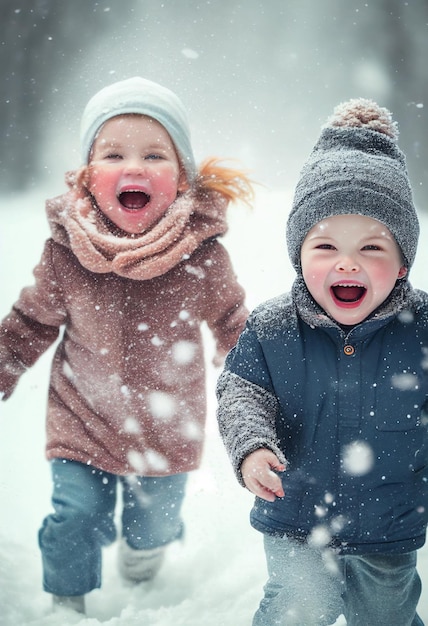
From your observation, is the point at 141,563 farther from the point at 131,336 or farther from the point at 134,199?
the point at 134,199

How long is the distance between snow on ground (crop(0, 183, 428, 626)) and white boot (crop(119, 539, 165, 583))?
1cm

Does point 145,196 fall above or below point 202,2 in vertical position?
below

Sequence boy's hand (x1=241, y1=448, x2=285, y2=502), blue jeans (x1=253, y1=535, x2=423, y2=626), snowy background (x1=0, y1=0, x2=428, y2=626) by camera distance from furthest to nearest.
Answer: snowy background (x1=0, y1=0, x2=428, y2=626)
blue jeans (x1=253, y1=535, x2=423, y2=626)
boy's hand (x1=241, y1=448, x2=285, y2=502)

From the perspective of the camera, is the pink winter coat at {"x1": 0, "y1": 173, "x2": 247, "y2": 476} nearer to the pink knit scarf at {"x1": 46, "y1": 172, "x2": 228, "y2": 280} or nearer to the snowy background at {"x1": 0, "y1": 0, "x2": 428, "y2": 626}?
the pink knit scarf at {"x1": 46, "y1": 172, "x2": 228, "y2": 280}

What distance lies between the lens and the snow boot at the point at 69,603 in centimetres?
92

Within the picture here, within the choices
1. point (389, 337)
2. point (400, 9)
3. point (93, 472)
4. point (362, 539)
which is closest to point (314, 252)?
point (389, 337)

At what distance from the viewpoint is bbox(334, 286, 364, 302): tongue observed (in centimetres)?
71

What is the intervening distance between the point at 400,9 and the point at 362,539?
744mm

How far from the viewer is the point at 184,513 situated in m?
1.03

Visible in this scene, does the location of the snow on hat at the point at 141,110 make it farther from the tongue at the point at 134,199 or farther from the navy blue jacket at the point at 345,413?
the navy blue jacket at the point at 345,413

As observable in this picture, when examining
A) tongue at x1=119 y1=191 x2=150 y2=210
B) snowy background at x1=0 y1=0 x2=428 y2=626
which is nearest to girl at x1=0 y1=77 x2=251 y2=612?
tongue at x1=119 y1=191 x2=150 y2=210

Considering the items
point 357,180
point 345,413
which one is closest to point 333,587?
point 345,413

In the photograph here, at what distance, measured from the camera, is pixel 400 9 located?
1.05 meters

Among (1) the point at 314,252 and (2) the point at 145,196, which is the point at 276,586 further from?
(2) the point at 145,196
